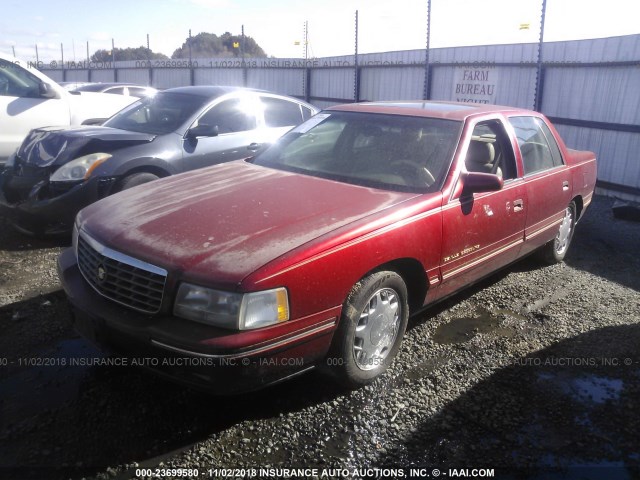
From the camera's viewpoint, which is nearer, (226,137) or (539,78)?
(226,137)

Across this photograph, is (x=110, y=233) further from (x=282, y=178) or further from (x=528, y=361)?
(x=528, y=361)

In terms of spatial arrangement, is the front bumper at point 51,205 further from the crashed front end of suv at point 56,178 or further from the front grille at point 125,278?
the front grille at point 125,278

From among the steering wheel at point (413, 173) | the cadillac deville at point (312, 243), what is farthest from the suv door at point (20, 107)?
the steering wheel at point (413, 173)

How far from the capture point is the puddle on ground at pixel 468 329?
3.88 meters

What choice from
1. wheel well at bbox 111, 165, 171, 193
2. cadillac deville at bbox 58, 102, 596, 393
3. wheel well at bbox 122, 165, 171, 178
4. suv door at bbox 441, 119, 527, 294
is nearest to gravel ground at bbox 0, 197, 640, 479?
cadillac deville at bbox 58, 102, 596, 393

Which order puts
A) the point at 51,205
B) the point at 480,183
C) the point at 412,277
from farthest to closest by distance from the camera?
the point at 51,205 < the point at 480,183 < the point at 412,277

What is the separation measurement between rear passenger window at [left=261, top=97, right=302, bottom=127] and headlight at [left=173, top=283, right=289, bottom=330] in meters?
4.50

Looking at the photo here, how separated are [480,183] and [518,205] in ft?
2.76

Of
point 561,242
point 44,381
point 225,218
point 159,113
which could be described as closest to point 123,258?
point 225,218

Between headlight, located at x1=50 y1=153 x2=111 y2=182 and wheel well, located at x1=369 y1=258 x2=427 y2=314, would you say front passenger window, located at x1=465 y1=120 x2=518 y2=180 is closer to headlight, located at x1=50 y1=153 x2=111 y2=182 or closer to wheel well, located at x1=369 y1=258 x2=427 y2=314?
wheel well, located at x1=369 y1=258 x2=427 y2=314

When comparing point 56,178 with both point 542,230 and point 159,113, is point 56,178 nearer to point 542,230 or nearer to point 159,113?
point 159,113

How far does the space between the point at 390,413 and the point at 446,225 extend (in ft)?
4.02

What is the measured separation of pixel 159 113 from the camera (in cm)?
626

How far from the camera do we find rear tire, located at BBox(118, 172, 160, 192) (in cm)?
532
